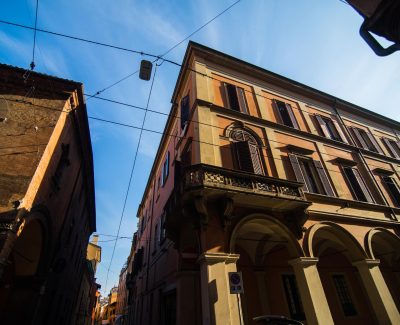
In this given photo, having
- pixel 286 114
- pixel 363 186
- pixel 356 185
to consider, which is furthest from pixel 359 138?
pixel 286 114

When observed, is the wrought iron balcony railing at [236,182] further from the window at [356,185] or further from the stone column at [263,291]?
the window at [356,185]

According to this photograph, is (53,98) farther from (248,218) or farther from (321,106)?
(321,106)

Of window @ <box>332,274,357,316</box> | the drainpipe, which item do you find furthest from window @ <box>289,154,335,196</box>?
the drainpipe

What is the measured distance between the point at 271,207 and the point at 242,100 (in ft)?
21.2

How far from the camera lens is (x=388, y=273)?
1311cm

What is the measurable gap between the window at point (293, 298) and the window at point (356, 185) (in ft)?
17.7

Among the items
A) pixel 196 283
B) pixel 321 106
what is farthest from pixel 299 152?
pixel 196 283

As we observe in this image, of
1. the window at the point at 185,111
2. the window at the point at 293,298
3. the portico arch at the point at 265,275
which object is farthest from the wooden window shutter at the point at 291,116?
the window at the point at 293,298

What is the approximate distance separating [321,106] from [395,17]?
14265 millimetres

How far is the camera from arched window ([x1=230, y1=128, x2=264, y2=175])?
9.80 metres

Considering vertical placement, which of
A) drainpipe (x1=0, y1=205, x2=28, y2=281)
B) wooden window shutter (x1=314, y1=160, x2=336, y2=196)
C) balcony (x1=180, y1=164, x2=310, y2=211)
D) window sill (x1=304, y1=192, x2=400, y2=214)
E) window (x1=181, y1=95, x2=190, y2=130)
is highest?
window (x1=181, y1=95, x2=190, y2=130)

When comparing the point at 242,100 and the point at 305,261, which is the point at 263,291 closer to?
the point at 305,261

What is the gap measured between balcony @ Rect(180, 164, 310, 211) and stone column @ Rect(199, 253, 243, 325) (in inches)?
75.1

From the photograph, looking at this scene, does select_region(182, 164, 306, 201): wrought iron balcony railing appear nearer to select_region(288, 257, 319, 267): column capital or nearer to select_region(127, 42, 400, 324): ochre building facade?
select_region(127, 42, 400, 324): ochre building facade
